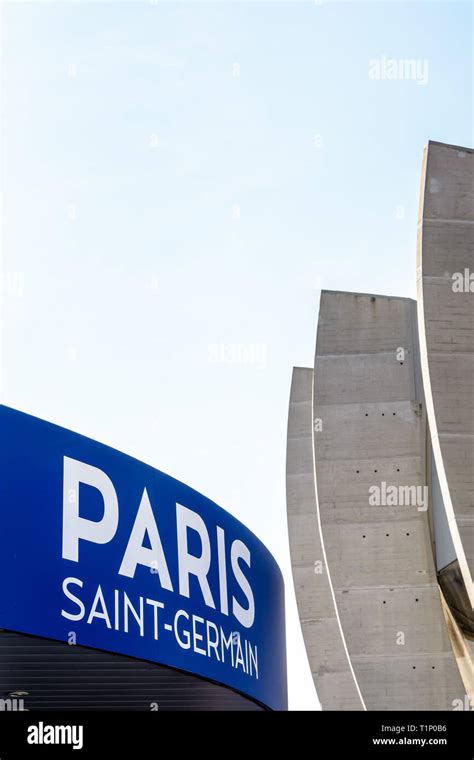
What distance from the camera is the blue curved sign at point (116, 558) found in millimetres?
9289

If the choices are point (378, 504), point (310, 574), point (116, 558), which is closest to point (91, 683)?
point (116, 558)

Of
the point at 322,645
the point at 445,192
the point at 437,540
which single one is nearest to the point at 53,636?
the point at 445,192

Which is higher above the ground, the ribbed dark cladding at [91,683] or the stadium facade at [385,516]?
the stadium facade at [385,516]

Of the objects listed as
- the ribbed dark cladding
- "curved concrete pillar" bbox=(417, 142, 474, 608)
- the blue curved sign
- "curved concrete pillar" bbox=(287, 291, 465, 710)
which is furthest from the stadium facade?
the blue curved sign

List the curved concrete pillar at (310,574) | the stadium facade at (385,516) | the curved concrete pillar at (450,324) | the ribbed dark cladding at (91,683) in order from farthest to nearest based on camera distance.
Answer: the curved concrete pillar at (310,574) → the stadium facade at (385,516) → the curved concrete pillar at (450,324) → the ribbed dark cladding at (91,683)

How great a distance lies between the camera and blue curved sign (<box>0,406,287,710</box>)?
30.5 feet

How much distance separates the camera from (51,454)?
31.6ft

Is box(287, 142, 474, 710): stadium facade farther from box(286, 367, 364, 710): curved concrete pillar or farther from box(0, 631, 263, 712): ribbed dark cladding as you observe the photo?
box(0, 631, 263, 712): ribbed dark cladding

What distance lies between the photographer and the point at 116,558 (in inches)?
397

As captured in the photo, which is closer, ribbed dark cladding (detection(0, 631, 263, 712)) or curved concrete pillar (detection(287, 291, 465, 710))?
ribbed dark cladding (detection(0, 631, 263, 712))

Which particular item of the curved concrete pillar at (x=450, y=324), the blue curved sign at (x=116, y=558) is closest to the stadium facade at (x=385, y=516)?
the curved concrete pillar at (x=450, y=324)

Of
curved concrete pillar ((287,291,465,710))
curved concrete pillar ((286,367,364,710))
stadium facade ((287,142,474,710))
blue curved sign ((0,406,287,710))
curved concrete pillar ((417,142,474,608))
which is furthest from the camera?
curved concrete pillar ((286,367,364,710))

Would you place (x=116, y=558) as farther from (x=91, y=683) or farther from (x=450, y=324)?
(x=450, y=324)

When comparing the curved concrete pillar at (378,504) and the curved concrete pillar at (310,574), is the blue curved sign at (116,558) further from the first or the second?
the curved concrete pillar at (310,574)
